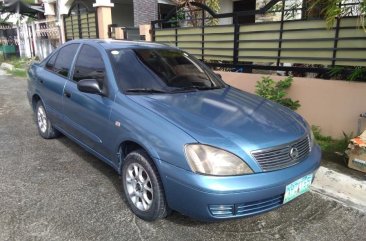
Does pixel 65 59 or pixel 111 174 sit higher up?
pixel 65 59

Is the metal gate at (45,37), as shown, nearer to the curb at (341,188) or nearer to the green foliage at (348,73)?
the green foliage at (348,73)

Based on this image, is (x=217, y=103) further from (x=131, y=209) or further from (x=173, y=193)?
(x=131, y=209)

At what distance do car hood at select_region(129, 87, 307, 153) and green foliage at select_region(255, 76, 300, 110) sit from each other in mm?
1777

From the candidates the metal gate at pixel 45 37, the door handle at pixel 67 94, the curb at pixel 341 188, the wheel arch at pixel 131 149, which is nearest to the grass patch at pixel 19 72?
the metal gate at pixel 45 37

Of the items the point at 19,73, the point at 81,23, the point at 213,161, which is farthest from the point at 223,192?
the point at 19,73

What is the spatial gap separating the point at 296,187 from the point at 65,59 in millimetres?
3258

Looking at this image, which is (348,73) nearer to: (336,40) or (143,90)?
(336,40)

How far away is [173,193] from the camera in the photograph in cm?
259

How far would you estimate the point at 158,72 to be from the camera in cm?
362

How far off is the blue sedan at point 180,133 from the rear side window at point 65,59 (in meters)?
0.04

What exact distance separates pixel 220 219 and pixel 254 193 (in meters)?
0.32

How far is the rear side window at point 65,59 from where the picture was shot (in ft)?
14.2

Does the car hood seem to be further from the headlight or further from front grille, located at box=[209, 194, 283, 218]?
front grille, located at box=[209, 194, 283, 218]

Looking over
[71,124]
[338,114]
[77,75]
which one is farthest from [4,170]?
[338,114]
